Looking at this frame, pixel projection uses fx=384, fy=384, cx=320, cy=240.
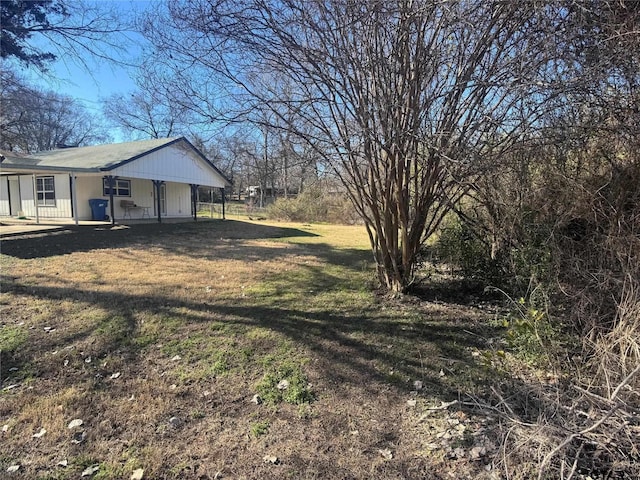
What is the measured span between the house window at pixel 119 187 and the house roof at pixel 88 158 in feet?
4.28

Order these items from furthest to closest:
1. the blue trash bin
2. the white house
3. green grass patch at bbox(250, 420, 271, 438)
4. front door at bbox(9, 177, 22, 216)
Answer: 1. front door at bbox(9, 177, 22, 216)
2. the blue trash bin
3. the white house
4. green grass patch at bbox(250, 420, 271, 438)

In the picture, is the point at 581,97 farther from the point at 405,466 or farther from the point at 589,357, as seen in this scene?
the point at 405,466

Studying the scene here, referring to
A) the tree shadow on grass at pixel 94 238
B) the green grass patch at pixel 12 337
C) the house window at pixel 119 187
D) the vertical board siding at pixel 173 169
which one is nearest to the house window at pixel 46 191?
the house window at pixel 119 187

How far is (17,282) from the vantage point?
249 inches

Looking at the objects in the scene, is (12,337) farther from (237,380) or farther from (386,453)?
(386,453)

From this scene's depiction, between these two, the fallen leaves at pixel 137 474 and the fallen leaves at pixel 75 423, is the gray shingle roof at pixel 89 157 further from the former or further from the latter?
the fallen leaves at pixel 137 474

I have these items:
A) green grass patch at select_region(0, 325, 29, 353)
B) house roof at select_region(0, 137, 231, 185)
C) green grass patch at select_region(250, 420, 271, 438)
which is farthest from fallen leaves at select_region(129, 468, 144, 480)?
house roof at select_region(0, 137, 231, 185)

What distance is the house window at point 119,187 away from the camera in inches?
705

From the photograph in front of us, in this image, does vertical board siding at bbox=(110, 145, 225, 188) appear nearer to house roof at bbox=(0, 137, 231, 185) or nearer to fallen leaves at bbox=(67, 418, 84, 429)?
house roof at bbox=(0, 137, 231, 185)

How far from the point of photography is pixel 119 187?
734 inches

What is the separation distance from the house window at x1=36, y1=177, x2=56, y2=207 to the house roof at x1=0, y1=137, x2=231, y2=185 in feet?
2.89

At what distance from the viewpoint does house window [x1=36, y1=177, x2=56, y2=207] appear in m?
17.2

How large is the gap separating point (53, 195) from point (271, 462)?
62.4 ft

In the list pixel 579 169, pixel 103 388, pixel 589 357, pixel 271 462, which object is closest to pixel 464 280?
pixel 579 169
